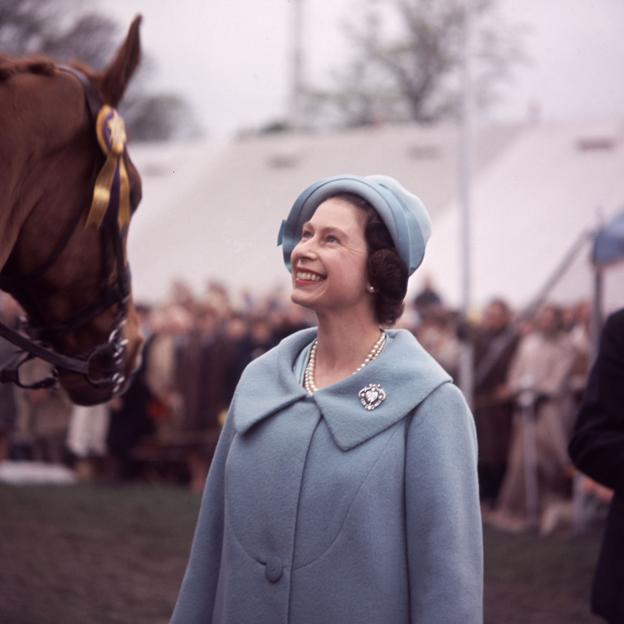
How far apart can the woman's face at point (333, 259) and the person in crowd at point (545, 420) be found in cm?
749

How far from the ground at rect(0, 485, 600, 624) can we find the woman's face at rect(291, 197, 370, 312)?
13.5 feet

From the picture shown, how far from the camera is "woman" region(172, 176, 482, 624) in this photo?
2.46m

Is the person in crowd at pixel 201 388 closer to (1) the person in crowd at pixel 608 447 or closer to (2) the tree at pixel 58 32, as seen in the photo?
(2) the tree at pixel 58 32

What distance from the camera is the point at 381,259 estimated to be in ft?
8.62

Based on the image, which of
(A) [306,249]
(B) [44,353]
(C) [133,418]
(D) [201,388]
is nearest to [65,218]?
(B) [44,353]

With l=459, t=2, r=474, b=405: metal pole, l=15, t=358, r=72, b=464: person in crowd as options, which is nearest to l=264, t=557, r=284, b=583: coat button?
l=459, t=2, r=474, b=405: metal pole

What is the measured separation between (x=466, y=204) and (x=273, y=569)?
27.4ft

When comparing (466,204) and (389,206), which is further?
(466,204)

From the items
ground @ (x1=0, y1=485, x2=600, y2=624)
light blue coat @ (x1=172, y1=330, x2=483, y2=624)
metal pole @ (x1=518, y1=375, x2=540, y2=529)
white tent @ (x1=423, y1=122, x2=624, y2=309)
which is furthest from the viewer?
white tent @ (x1=423, y1=122, x2=624, y2=309)

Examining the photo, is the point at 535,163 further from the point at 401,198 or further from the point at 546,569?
the point at 401,198

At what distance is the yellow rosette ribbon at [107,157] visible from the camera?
3.24 metres

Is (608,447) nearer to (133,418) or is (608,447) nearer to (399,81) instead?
(133,418)

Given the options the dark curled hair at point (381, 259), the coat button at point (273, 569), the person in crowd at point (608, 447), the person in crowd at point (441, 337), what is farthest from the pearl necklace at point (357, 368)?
the person in crowd at point (441, 337)

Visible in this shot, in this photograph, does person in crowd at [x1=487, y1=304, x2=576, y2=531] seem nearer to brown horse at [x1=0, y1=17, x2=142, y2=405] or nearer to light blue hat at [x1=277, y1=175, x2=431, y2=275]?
brown horse at [x1=0, y1=17, x2=142, y2=405]
